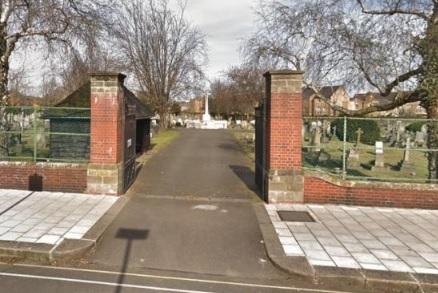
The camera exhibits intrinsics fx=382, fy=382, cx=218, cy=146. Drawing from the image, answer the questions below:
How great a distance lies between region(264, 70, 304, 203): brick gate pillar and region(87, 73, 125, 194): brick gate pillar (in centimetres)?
373

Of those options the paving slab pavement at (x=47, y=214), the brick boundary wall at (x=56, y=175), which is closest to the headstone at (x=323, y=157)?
the paving slab pavement at (x=47, y=214)

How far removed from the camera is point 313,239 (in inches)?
256

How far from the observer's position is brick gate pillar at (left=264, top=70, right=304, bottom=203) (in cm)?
893

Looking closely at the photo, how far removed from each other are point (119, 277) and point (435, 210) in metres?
7.08

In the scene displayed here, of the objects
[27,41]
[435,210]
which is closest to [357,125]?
[435,210]

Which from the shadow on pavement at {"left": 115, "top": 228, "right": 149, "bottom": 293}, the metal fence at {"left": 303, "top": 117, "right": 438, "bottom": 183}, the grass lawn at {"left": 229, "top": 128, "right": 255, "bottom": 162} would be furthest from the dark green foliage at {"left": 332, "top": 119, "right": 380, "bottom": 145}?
the shadow on pavement at {"left": 115, "top": 228, "right": 149, "bottom": 293}

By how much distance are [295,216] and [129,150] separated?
196 inches

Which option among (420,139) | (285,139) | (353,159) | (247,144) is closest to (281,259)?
(285,139)

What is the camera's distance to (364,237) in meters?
6.64

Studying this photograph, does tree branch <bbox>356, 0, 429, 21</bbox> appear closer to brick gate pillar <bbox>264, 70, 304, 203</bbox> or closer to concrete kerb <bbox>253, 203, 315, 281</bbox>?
brick gate pillar <bbox>264, 70, 304, 203</bbox>

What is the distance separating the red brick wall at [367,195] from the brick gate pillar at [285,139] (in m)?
0.30

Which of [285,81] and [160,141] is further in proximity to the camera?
[160,141]

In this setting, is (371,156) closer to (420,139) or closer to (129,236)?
(420,139)

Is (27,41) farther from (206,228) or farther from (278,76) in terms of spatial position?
(206,228)
